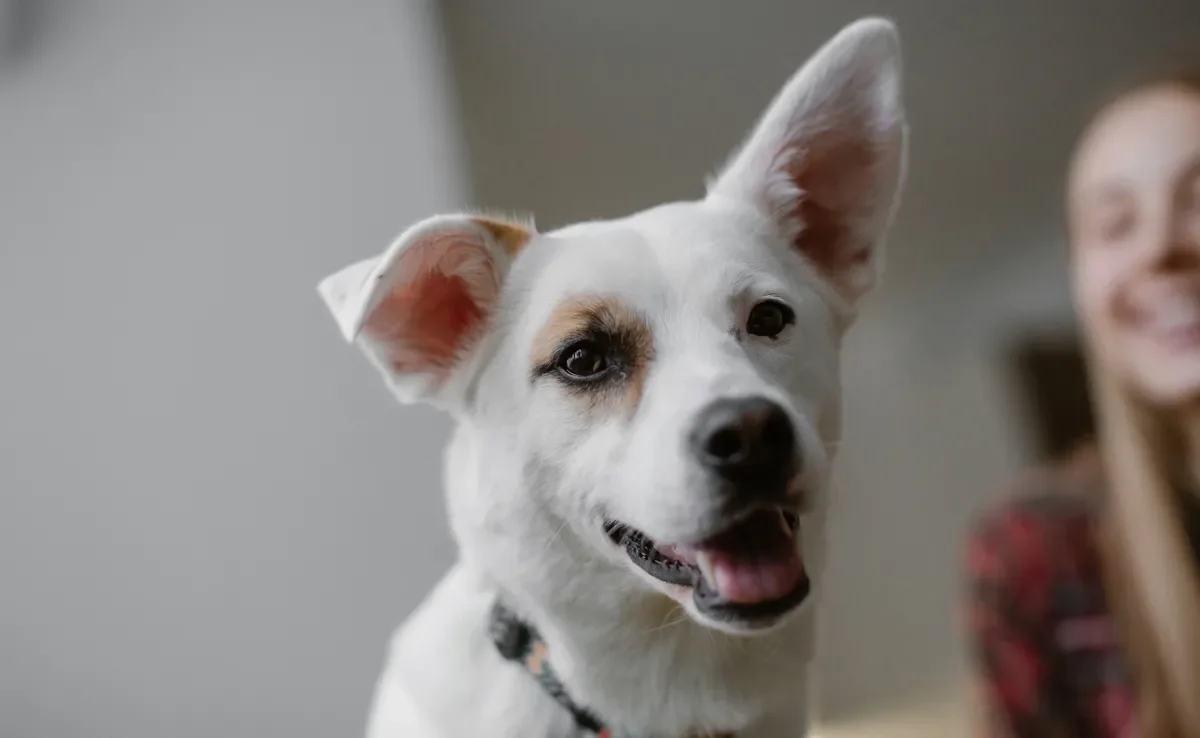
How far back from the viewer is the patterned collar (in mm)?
586

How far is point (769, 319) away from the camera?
1.79 feet

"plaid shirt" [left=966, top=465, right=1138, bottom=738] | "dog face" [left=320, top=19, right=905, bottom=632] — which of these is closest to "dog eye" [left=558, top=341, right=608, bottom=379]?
"dog face" [left=320, top=19, right=905, bottom=632]

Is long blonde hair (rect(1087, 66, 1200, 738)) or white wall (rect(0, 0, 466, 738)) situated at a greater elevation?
white wall (rect(0, 0, 466, 738))

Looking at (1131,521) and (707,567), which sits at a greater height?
(707,567)

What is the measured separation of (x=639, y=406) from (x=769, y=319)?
0.12 m

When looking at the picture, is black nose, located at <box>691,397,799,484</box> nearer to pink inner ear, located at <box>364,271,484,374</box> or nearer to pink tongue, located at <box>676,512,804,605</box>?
pink tongue, located at <box>676,512,804,605</box>

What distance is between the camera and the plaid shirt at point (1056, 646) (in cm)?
102

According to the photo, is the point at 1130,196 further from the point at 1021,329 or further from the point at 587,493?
the point at 587,493

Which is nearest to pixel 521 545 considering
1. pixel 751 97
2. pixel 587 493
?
pixel 587 493

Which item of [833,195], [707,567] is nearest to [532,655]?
[707,567]

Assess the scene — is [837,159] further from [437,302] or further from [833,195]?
[437,302]

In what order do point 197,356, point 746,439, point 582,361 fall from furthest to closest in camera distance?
point 197,356 < point 582,361 < point 746,439

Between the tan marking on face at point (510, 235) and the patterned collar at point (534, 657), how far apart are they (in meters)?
0.27

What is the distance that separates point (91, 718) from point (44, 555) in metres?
0.17
